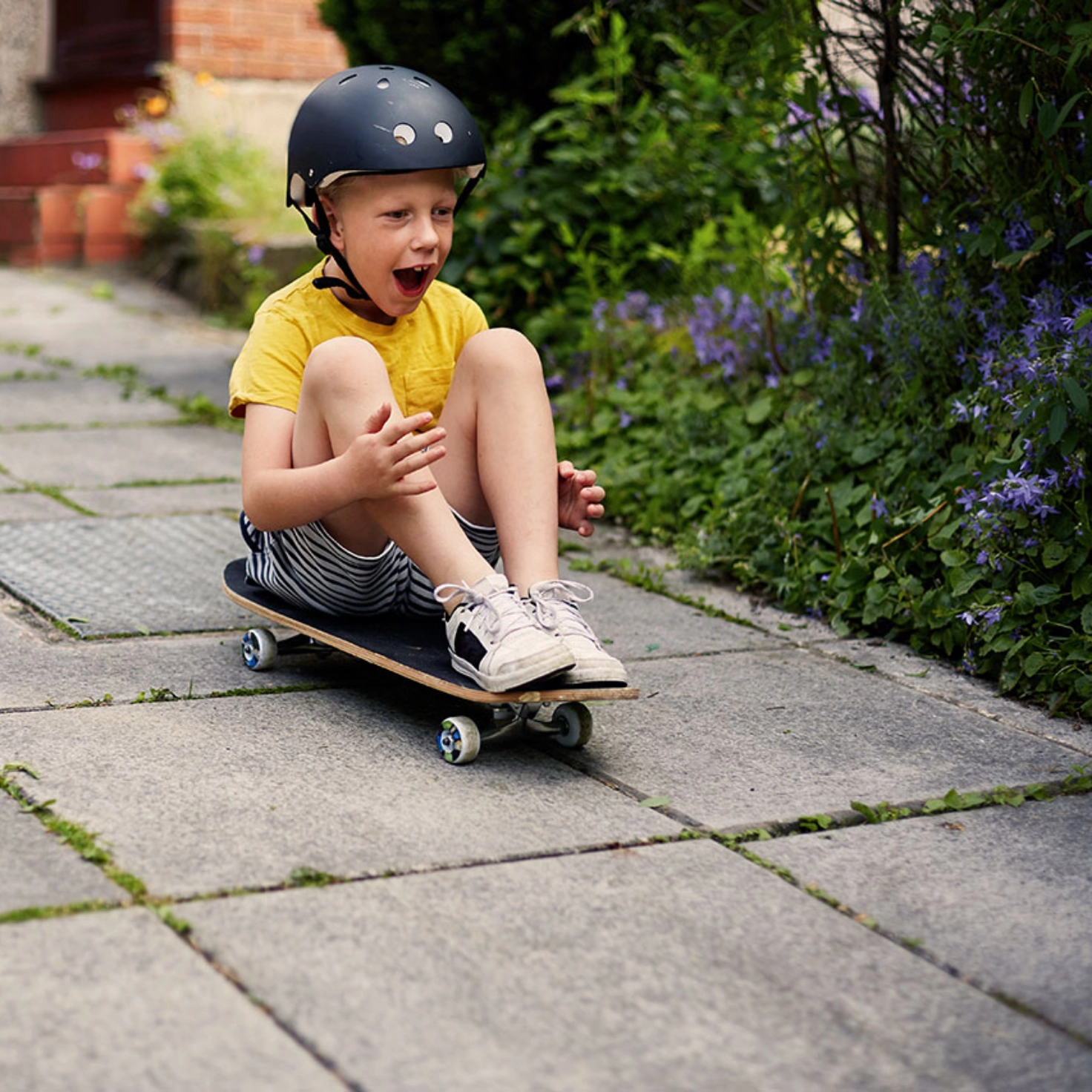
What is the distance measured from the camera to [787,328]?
4.13m

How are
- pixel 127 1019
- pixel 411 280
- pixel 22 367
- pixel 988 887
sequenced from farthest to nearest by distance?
pixel 22 367
pixel 411 280
pixel 988 887
pixel 127 1019

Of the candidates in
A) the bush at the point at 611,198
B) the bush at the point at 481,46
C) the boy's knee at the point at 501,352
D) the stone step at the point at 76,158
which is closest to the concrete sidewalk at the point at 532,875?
the boy's knee at the point at 501,352

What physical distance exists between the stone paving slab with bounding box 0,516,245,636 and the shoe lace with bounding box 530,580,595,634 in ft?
2.99

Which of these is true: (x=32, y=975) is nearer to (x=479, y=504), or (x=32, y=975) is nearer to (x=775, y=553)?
(x=479, y=504)

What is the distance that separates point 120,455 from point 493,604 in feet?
8.77

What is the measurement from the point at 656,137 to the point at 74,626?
2.79 meters

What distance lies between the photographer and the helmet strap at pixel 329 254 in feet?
8.86

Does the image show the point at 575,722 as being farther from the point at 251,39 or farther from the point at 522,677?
the point at 251,39

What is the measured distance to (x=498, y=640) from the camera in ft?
7.78

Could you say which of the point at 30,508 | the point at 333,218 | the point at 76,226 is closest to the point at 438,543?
the point at 333,218

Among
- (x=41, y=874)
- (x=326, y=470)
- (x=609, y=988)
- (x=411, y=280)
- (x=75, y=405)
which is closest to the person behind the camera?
(x=609, y=988)

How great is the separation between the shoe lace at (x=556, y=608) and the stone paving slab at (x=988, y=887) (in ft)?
1.67

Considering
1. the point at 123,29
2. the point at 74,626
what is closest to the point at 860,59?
the point at 74,626

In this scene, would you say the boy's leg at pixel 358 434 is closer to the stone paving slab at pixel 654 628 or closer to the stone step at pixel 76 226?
the stone paving slab at pixel 654 628
